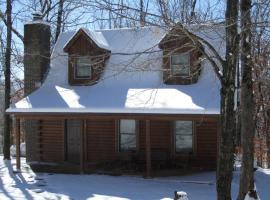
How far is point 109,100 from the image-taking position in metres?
19.2

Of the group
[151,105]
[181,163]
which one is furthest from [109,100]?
[181,163]

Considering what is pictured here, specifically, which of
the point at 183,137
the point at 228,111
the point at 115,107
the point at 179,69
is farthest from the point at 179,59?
the point at 228,111

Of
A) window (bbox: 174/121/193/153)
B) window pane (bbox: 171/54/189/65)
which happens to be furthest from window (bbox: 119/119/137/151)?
window pane (bbox: 171/54/189/65)

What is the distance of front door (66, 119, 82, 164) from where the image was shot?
21578 millimetres

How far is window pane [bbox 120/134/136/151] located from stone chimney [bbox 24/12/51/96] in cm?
455

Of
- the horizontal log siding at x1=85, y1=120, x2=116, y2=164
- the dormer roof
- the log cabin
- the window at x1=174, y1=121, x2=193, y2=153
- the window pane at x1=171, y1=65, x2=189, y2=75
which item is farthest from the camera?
the dormer roof

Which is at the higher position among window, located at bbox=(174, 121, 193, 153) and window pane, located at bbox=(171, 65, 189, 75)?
window pane, located at bbox=(171, 65, 189, 75)

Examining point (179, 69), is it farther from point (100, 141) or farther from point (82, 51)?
point (82, 51)

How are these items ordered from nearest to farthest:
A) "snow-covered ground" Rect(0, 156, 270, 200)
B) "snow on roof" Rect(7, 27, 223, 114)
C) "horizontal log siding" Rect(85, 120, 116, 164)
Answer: "snow-covered ground" Rect(0, 156, 270, 200)
"snow on roof" Rect(7, 27, 223, 114)
"horizontal log siding" Rect(85, 120, 116, 164)

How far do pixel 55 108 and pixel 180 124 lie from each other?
16.0 feet

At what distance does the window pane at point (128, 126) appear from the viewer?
20.7 metres

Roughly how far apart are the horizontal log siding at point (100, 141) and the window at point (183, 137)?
8.59ft

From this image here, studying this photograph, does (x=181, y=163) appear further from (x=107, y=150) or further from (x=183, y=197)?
(x=183, y=197)

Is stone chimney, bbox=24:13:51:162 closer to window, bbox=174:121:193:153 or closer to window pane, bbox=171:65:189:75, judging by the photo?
window, bbox=174:121:193:153
